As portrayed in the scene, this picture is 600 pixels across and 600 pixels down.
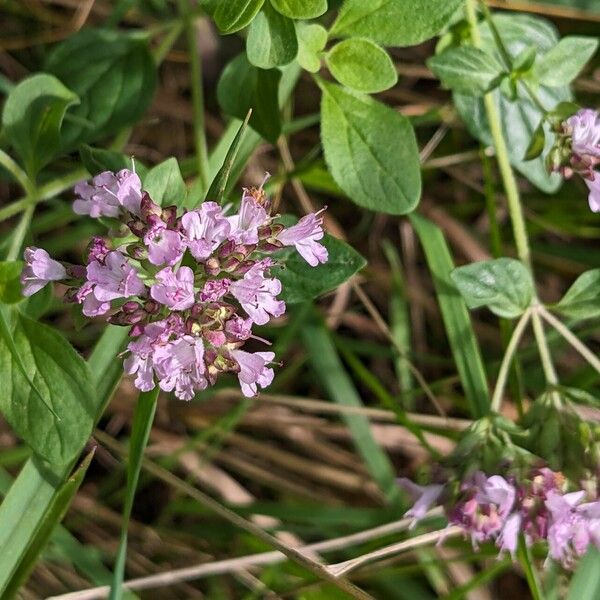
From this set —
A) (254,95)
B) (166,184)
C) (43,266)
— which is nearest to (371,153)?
(254,95)

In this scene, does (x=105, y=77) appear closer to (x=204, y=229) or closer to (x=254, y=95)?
(x=254, y=95)

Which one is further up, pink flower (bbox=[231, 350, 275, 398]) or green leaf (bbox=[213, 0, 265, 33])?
green leaf (bbox=[213, 0, 265, 33])

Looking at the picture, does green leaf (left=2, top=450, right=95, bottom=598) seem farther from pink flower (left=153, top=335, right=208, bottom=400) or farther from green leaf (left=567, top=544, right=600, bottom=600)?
green leaf (left=567, top=544, right=600, bottom=600)

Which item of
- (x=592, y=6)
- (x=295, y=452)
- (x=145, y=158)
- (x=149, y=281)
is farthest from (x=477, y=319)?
(x=149, y=281)

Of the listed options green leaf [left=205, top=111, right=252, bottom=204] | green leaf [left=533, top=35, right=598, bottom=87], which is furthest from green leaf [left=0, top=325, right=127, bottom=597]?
green leaf [left=533, top=35, right=598, bottom=87]

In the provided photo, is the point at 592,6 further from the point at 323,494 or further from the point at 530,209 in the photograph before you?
the point at 323,494

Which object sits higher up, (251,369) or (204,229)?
(204,229)
